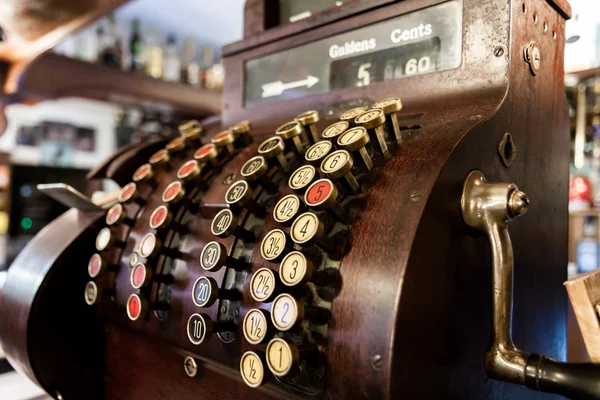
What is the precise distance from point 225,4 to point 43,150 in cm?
253

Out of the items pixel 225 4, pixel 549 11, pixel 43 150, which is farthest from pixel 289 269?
pixel 43 150

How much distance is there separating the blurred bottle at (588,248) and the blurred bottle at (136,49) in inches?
156

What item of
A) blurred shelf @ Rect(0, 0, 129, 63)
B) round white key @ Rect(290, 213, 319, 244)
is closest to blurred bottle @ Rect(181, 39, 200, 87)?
blurred shelf @ Rect(0, 0, 129, 63)

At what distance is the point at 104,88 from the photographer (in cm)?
374

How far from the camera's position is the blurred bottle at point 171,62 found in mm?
4580

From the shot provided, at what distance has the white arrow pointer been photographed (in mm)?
1149

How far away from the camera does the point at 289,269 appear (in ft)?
2.32

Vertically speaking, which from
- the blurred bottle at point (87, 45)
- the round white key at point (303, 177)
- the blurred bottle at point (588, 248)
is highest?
the blurred bottle at point (87, 45)

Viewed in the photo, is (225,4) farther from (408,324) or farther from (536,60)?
(408,324)

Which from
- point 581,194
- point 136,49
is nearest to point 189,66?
point 136,49

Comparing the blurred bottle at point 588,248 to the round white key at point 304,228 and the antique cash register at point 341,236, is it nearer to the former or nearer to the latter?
the antique cash register at point 341,236

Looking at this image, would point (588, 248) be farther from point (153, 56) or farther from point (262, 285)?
point (153, 56)

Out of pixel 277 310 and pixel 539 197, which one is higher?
pixel 539 197

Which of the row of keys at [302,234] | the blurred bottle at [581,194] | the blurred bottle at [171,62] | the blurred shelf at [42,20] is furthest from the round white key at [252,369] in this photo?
the blurred bottle at [171,62]
